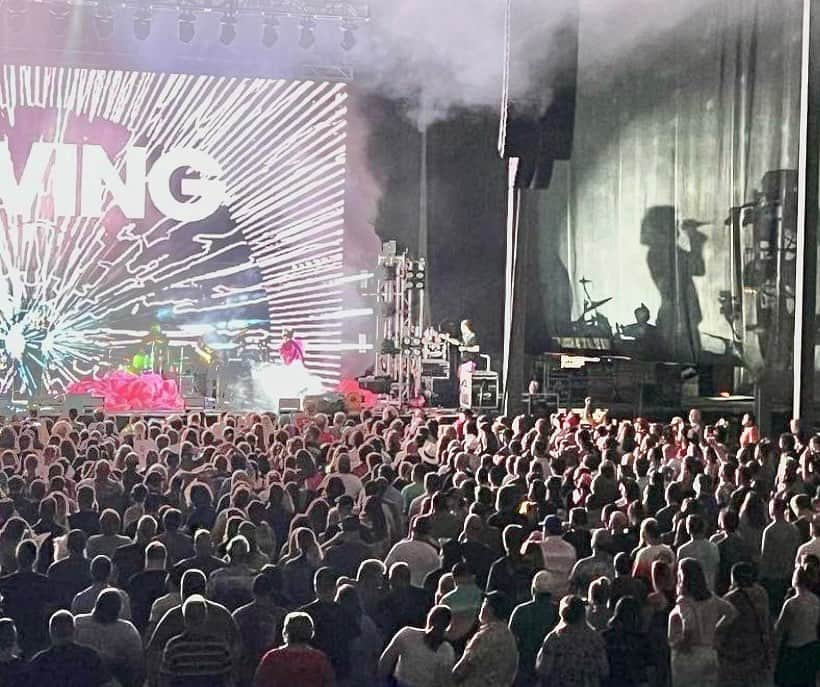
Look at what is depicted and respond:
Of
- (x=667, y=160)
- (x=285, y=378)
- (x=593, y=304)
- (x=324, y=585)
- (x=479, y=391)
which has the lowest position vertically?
(x=324, y=585)

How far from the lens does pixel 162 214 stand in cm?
2069

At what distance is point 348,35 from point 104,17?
3357 millimetres

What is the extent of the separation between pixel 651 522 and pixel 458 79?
15022 millimetres

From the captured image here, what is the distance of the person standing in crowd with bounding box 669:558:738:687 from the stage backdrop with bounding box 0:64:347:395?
49.0 ft

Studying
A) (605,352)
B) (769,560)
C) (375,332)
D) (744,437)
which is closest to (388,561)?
(769,560)

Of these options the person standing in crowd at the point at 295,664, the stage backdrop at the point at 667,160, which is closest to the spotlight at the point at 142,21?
the stage backdrop at the point at 667,160

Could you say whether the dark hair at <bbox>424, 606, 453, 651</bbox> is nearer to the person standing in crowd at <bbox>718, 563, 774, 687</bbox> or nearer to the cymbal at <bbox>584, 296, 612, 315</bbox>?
the person standing in crowd at <bbox>718, 563, 774, 687</bbox>

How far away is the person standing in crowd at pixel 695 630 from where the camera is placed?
5711mm

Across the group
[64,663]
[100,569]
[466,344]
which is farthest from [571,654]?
[466,344]

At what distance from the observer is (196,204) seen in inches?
821

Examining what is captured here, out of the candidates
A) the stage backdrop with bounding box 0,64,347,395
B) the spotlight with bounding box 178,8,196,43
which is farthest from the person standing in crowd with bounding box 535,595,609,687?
the stage backdrop with bounding box 0,64,347,395

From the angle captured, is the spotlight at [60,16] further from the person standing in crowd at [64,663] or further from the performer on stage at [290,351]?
the person standing in crowd at [64,663]

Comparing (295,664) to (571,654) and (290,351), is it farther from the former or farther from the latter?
(290,351)

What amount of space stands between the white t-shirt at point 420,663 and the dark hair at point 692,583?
3.68 feet
